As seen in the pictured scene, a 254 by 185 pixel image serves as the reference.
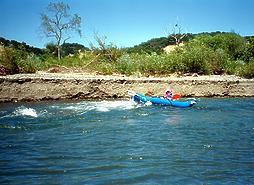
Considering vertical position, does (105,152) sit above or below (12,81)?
below

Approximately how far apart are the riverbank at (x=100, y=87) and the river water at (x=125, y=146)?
10.8 ft

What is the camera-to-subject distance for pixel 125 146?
10.2 m

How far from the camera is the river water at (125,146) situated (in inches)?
299

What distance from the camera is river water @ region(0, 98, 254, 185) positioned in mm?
7598

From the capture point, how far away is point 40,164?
844cm

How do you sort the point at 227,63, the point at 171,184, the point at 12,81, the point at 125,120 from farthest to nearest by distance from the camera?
1. the point at 227,63
2. the point at 12,81
3. the point at 125,120
4. the point at 171,184

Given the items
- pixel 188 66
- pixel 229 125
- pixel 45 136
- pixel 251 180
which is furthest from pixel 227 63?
pixel 251 180

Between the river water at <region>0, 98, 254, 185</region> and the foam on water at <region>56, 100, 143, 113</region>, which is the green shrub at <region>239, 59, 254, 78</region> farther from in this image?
the foam on water at <region>56, 100, 143, 113</region>

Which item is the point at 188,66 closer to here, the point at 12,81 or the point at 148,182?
the point at 12,81

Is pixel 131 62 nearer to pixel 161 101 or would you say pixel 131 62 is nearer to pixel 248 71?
pixel 248 71

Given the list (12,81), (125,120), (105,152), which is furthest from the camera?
(12,81)

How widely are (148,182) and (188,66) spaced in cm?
2338

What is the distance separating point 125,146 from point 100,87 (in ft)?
41.5

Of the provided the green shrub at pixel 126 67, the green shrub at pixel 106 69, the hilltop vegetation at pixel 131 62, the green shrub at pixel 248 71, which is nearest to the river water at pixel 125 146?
the hilltop vegetation at pixel 131 62
